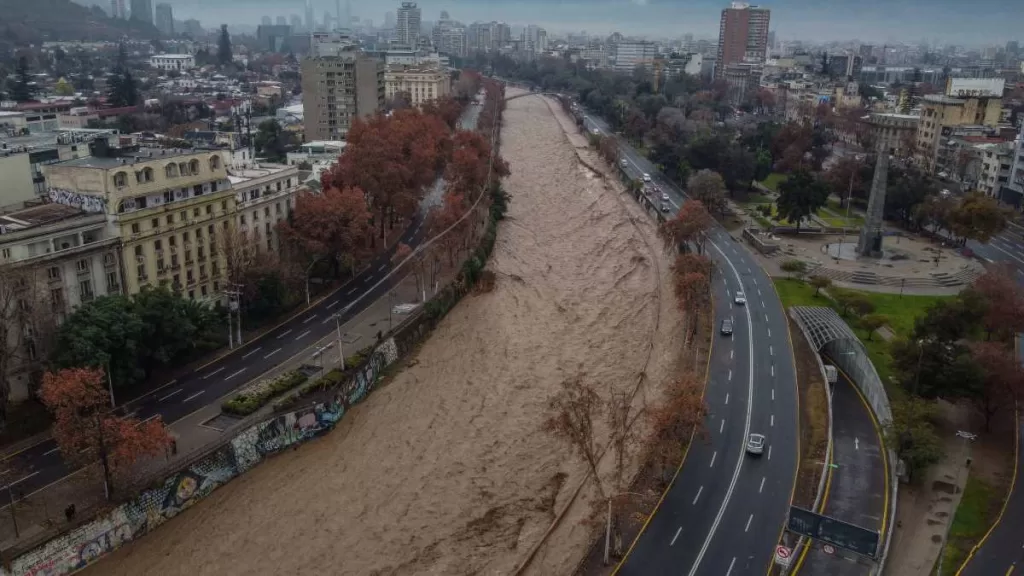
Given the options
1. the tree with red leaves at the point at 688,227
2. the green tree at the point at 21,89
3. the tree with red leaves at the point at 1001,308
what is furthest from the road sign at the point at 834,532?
the green tree at the point at 21,89

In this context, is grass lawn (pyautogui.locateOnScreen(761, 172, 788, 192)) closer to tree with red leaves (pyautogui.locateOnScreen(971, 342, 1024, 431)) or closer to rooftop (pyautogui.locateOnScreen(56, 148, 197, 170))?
tree with red leaves (pyautogui.locateOnScreen(971, 342, 1024, 431))

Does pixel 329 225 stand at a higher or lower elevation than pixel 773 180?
higher

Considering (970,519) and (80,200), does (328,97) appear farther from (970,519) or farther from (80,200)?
(970,519)

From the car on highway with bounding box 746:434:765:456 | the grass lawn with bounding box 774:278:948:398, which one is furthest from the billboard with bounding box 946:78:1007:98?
the car on highway with bounding box 746:434:765:456

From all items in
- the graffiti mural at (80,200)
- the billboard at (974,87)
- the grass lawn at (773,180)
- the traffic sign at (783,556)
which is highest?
the billboard at (974,87)

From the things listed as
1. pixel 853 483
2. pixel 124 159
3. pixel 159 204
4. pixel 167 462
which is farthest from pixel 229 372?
pixel 853 483

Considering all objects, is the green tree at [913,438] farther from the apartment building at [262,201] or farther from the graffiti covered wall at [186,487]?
the apartment building at [262,201]
